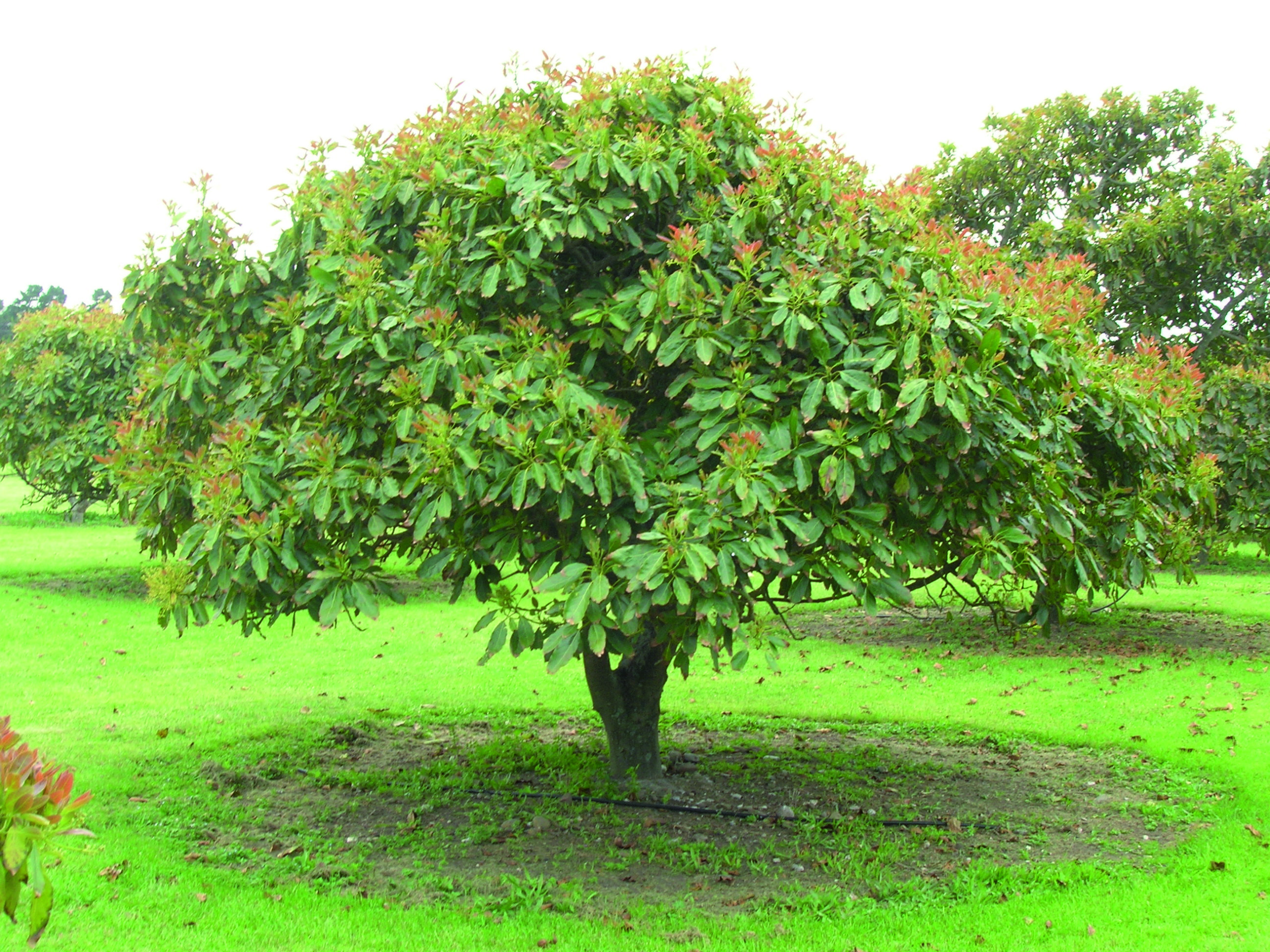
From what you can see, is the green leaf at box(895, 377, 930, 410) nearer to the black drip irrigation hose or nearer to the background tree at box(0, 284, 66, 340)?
the black drip irrigation hose

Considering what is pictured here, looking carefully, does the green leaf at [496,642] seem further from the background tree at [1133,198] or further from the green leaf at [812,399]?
the background tree at [1133,198]

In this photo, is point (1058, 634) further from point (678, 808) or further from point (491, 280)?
point (491, 280)

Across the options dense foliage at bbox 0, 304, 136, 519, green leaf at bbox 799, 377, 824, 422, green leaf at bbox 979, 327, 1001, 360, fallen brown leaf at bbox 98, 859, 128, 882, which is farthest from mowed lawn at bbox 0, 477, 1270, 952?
green leaf at bbox 979, 327, 1001, 360

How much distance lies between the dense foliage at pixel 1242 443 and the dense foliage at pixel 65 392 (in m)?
15.4

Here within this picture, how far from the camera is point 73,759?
8234mm

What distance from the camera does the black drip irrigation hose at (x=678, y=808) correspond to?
22.5 ft

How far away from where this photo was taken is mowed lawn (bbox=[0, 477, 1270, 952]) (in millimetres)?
5156

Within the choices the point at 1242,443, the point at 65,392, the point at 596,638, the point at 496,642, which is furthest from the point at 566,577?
the point at 65,392

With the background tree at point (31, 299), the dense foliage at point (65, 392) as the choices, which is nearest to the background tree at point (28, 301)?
the background tree at point (31, 299)

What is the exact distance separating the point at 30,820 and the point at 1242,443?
49.4 feet

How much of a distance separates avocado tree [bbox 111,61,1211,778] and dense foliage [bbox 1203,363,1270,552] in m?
8.66

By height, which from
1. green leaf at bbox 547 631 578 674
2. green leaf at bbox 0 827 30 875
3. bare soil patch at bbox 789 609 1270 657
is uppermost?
green leaf at bbox 547 631 578 674

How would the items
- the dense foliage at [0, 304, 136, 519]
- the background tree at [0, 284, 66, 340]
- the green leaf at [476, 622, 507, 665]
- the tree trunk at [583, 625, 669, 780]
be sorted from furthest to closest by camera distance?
the background tree at [0, 284, 66, 340] < the dense foliage at [0, 304, 136, 519] < the tree trunk at [583, 625, 669, 780] < the green leaf at [476, 622, 507, 665]

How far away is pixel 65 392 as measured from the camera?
58.7ft
